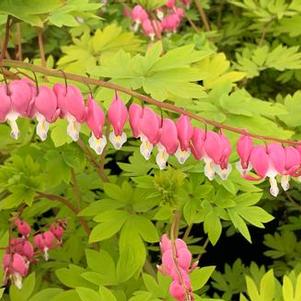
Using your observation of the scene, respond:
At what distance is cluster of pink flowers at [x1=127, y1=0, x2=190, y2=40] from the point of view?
2.57m

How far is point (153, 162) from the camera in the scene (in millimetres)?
1731

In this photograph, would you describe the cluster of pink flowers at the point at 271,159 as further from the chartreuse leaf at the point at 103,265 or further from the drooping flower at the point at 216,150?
the chartreuse leaf at the point at 103,265

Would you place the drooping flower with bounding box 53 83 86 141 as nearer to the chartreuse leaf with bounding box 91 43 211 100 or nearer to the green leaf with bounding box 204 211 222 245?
the chartreuse leaf with bounding box 91 43 211 100

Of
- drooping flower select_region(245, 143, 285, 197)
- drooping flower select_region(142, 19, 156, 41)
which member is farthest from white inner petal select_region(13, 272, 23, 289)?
drooping flower select_region(142, 19, 156, 41)

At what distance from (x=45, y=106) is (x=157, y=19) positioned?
1590 millimetres

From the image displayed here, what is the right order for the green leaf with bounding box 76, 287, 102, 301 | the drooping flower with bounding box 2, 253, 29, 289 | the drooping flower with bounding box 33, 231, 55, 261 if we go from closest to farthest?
the green leaf with bounding box 76, 287, 102, 301, the drooping flower with bounding box 2, 253, 29, 289, the drooping flower with bounding box 33, 231, 55, 261

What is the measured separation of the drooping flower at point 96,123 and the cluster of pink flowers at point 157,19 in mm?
1298

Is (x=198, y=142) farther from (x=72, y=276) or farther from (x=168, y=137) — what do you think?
(x=72, y=276)

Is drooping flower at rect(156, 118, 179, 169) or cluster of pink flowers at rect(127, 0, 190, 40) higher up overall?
drooping flower at rect(156, 118, 179, 169)

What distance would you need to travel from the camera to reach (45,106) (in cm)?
127

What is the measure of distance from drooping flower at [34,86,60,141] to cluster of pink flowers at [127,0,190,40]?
1344mm

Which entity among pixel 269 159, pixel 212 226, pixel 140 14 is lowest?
pixel 212 226

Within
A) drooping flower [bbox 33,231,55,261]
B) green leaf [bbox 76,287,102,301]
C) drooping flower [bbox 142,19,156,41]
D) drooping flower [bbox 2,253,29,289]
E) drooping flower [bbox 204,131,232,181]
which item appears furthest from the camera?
drooping flower [bbox 142,19,156,41]

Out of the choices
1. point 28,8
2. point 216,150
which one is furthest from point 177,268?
point 28,8
